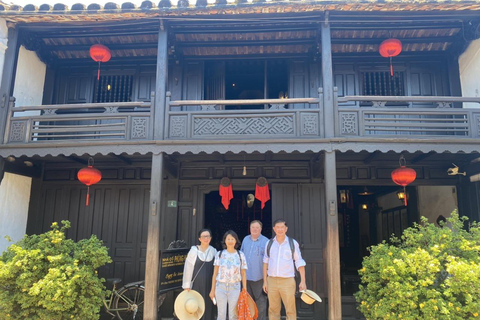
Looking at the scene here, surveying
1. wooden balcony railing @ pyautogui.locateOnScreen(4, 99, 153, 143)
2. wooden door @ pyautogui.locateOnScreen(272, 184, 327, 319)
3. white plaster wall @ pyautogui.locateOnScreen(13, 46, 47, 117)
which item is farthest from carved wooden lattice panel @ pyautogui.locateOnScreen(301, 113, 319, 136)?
white plaster wall @ pyautogui.locateOnScreen(13, 46, 47, 117)

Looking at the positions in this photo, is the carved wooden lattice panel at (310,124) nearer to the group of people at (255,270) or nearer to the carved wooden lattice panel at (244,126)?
the carved wooden lattice panel at (244,126)

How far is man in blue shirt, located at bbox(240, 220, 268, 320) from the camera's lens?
6.63m

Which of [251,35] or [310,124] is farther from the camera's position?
[251,35]

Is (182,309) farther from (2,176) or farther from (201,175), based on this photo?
(2,176)

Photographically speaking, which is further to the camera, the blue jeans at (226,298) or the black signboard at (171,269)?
the black signboard at (171,269)

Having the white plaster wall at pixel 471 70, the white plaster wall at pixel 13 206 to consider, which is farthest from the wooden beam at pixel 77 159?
the white plaster wall at pixel 471 70

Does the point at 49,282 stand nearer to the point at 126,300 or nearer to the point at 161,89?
the point at 126,300

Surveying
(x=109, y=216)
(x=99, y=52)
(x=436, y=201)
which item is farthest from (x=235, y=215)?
(x=99, y=52)

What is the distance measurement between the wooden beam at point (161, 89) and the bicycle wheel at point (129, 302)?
361cm

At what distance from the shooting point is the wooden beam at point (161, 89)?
7673 millimetres

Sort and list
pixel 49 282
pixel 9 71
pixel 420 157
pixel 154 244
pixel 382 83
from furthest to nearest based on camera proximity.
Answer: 1. pixel 382 83
2. pixel 420 157
3. pixel 9 71
4. pixel 154 244
5. pixel 49 282

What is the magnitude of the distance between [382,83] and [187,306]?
24.0ft

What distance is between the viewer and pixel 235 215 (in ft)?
41.1

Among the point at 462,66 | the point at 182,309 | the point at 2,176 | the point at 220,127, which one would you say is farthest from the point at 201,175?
the point at 462,66
